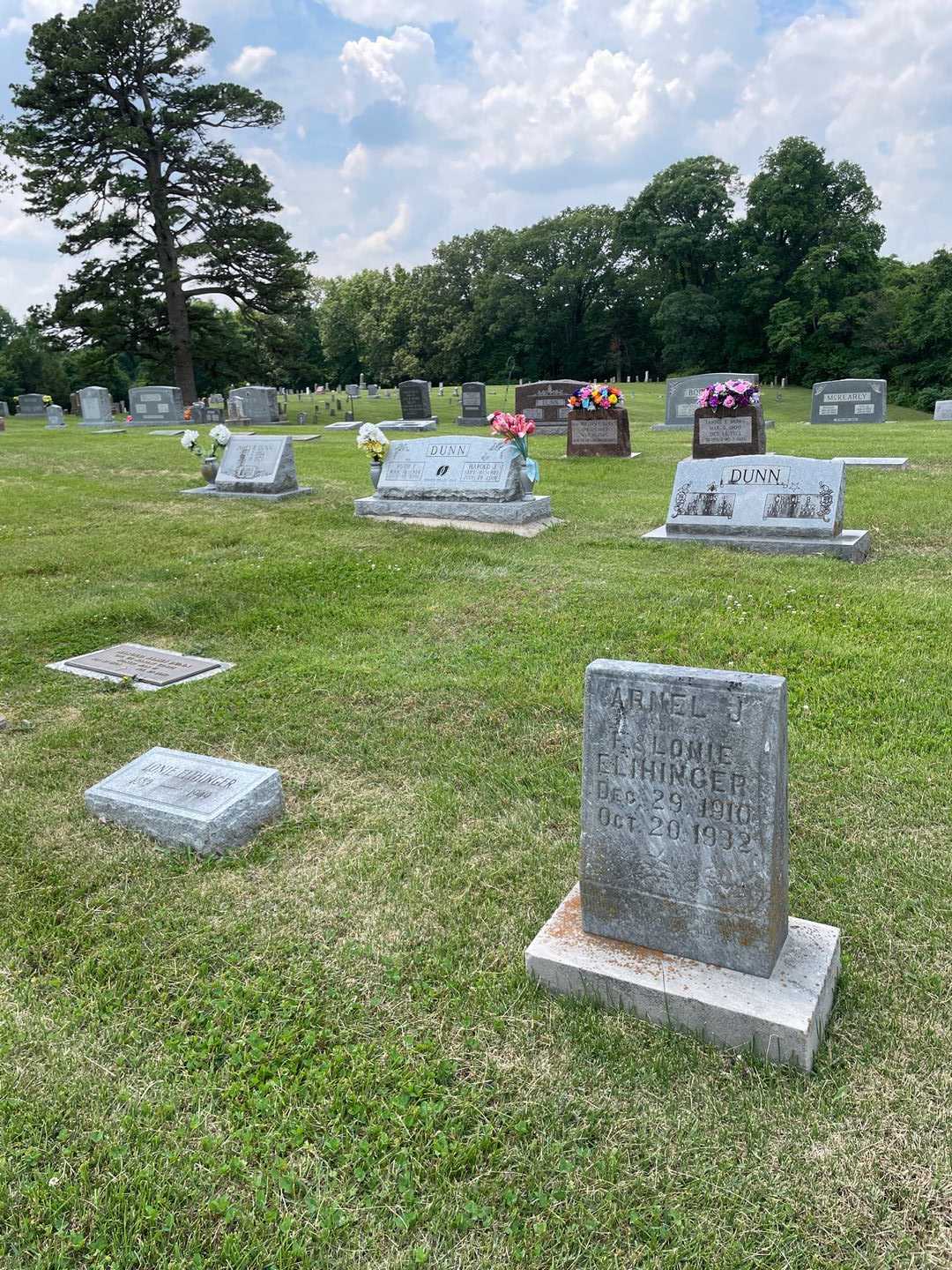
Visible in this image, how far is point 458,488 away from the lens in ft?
35.4

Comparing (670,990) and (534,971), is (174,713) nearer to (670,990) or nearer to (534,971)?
(534,971)

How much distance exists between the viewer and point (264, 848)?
3645 mm

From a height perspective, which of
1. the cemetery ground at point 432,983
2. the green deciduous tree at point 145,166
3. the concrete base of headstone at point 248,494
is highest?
the green deciduous tree at point 145,166

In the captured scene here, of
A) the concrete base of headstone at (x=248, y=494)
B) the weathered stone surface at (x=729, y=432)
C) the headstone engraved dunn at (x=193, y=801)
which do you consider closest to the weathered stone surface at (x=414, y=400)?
the weathered stone surface at (x=729, y=432)

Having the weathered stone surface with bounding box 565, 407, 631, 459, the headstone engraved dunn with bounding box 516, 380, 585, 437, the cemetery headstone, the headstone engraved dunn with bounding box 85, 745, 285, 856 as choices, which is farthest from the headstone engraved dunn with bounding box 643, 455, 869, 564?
the cemetery headstone

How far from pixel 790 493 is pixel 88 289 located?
32624 millimetres

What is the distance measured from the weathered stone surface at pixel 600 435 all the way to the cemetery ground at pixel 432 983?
10841mm

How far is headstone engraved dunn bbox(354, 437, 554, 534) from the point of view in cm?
1038

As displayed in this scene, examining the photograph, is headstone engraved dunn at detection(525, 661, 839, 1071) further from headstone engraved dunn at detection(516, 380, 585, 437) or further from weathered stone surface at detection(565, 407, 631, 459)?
headstone engraved dunn at detection(516, 380, 585, 437)

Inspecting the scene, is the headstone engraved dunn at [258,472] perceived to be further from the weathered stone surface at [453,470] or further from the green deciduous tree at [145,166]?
the green deciduous tree at [145,166]

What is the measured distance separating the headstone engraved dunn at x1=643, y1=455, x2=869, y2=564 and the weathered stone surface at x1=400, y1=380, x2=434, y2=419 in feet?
64.7

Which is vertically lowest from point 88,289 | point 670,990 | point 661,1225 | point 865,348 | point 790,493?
point 661,1225

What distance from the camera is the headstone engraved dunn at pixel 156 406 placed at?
29.1 meters

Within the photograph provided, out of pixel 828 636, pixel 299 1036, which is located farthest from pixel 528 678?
pixel 299 1036
